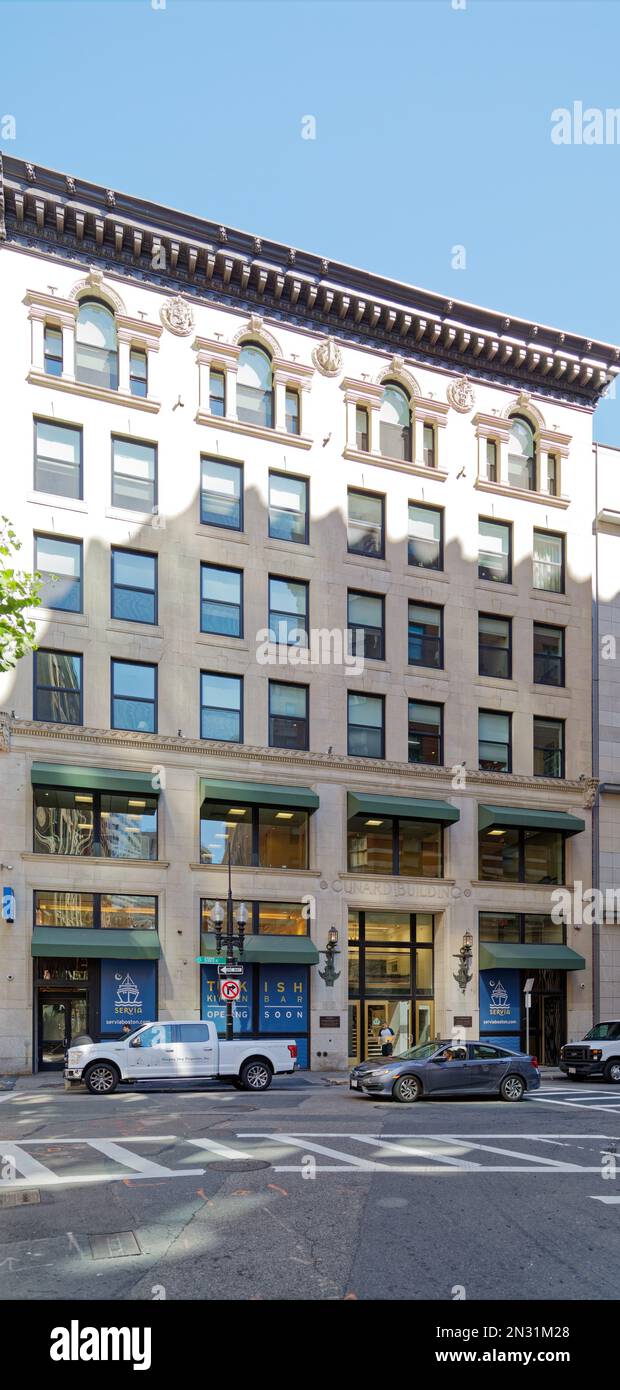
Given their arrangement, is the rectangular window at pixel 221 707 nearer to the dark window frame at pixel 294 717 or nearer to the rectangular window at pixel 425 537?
the dark window frame at pixel 294 717

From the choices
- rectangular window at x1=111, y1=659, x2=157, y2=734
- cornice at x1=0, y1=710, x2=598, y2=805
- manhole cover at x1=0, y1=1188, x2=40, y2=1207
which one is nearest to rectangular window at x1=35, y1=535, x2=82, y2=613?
rectangular window at x1=111, y1=659, x2=157, y2=734

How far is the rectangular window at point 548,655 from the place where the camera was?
4062 centimetres

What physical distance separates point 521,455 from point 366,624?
9.75 meters

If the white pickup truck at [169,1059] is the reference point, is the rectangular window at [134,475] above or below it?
above

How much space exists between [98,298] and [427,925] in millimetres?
21851

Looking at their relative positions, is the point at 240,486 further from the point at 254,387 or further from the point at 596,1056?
the point at 596,1056

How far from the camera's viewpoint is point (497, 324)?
41250 millimetres

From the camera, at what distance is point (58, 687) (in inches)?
1264

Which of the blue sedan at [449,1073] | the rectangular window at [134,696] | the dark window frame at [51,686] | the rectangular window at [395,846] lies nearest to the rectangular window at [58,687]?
the dark window frame at [51,686]

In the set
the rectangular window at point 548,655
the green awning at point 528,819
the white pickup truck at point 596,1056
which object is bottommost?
the white pickup truck at point 596,1056

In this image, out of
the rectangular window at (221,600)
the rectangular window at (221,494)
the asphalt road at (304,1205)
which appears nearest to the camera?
the asphalt road at (304,1205)

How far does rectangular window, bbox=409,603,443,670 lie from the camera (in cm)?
3819

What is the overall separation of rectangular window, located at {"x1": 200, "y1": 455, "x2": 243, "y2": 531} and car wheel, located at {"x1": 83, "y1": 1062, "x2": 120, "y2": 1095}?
16.7m

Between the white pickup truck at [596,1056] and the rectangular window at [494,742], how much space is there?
375 inches
